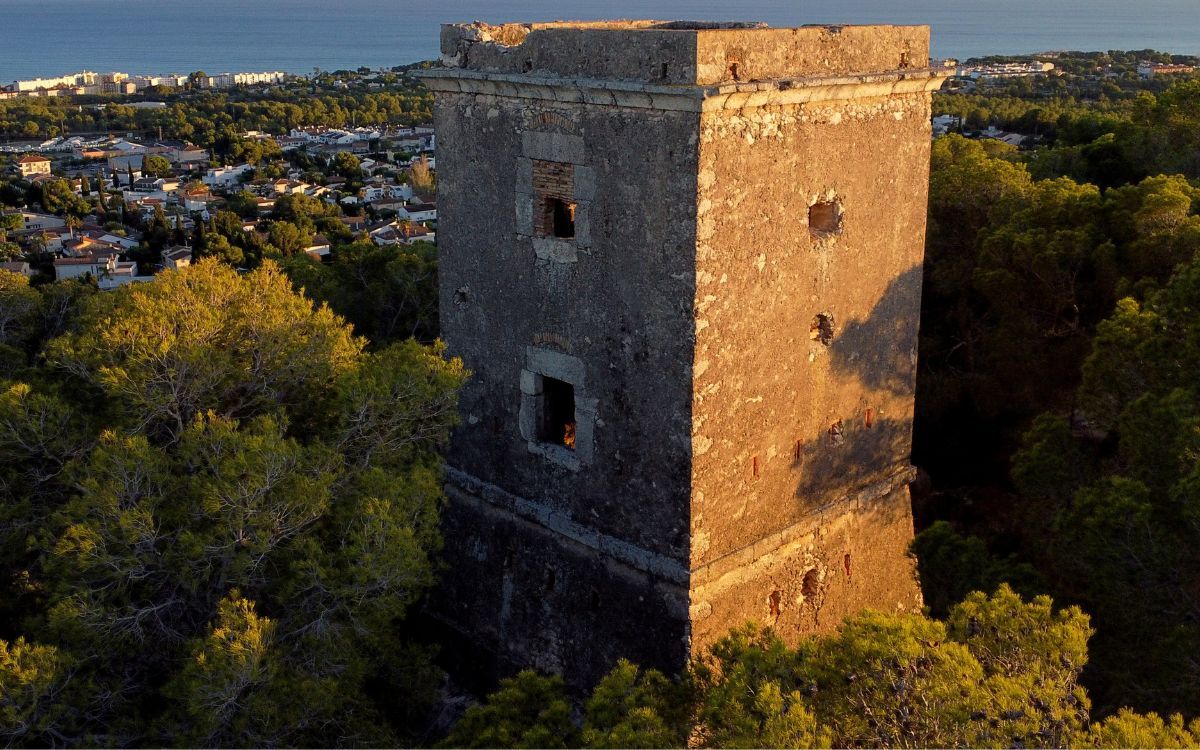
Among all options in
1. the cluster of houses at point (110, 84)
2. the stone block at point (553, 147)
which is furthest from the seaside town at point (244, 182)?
the cluster of houses at point (110, 84)

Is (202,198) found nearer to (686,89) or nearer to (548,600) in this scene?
(548,600)

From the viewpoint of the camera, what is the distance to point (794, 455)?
9.56 meters

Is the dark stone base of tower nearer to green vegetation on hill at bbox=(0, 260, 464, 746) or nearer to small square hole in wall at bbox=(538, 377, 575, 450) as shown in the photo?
small square hole in wall at bbox=(538, 377, 575, 450)

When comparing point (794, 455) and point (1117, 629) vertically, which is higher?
point (794, 455)

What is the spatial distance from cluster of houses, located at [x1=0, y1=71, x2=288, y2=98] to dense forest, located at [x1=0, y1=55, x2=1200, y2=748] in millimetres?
116724

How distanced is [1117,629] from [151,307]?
7.72 m

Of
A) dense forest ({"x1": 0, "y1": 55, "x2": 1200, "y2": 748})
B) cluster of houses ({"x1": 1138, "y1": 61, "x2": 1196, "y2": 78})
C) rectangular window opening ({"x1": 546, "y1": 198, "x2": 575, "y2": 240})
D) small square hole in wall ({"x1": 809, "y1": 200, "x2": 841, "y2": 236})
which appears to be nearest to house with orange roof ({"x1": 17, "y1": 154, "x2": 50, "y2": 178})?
cluster of houses ({"x1": 1138, "y1": 61, "x2": 1196, "y2": 78})

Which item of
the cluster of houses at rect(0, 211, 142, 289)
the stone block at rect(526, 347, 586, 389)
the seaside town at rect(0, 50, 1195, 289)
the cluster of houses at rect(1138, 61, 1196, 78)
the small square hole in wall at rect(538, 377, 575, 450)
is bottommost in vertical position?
the cluster of houses at rect(0, 211, 142, 289)

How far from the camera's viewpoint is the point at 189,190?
188 feet

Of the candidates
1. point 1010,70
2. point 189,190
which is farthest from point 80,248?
point 1010,70

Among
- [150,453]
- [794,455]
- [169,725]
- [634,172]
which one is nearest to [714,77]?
[634,172]

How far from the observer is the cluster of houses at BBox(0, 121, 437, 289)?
41062 mm

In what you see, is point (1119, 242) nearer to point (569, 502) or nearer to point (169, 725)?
point (569, 502)

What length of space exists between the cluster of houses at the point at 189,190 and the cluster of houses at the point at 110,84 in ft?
136
